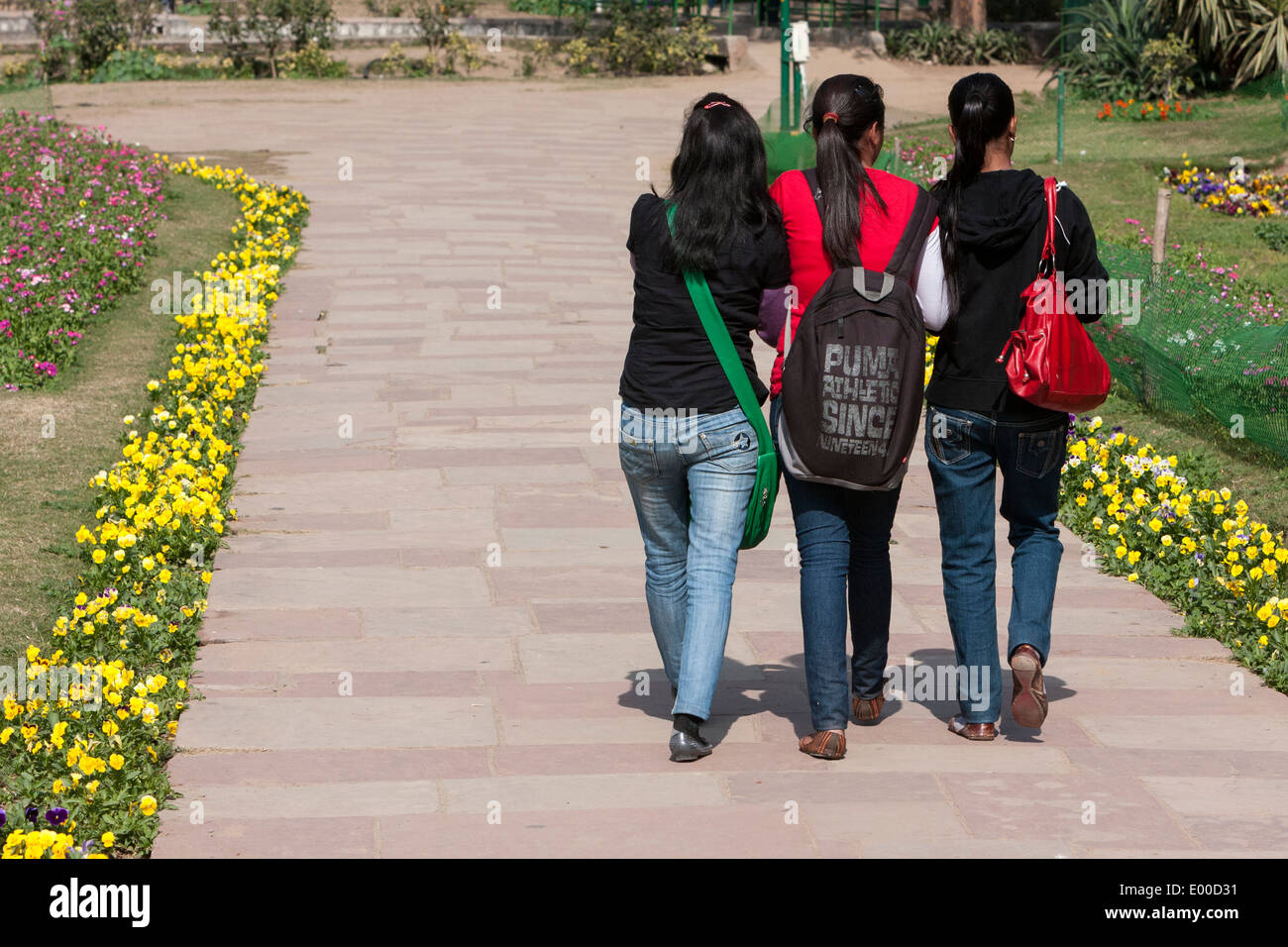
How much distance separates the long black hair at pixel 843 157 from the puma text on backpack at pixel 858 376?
51 millimetres

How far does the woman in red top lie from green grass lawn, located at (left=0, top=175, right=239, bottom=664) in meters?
2.67

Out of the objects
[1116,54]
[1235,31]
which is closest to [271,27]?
[1116,54]

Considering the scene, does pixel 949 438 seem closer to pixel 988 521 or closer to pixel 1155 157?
pixel 988 521

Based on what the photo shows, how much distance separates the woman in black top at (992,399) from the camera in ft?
13.4

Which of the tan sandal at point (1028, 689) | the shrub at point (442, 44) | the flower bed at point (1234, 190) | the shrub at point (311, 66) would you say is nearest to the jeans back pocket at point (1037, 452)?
the tan sandal at point (1028, 689)

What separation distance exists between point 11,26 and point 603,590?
26.4m

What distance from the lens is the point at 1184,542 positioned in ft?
19.9

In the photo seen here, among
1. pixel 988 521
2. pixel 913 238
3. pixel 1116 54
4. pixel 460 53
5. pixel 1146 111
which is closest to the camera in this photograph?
pixel 913 238

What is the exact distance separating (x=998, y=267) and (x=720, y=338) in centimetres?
75

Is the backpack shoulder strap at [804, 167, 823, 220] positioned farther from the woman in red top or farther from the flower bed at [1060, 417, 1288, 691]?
the flower bed at [1060, 417, 1288, 691]

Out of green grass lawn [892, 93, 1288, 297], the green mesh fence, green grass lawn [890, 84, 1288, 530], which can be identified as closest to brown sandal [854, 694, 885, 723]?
green grass lawn [890, 84, 1288, 530]
